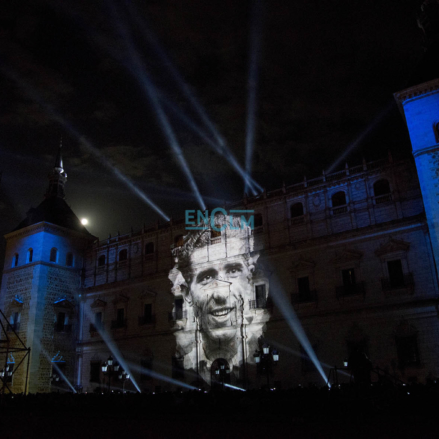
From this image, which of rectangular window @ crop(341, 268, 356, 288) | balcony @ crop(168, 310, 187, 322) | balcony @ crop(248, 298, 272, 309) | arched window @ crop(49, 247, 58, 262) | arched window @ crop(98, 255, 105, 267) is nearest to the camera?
rectangular window @ crop(341, 268, 356, 288)

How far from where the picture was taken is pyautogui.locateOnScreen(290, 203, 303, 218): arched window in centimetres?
2953

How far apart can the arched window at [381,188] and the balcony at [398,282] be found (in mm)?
5067

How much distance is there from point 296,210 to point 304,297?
587 centimetres

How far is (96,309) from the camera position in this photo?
123 ft

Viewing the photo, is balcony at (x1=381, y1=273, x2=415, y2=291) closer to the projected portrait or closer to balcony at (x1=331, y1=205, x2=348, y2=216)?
balcony at (x1=331, y1=205, x2=348, y2=216)

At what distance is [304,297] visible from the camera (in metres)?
27.6

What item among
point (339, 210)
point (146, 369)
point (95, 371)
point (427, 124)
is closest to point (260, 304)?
point (339, 210)

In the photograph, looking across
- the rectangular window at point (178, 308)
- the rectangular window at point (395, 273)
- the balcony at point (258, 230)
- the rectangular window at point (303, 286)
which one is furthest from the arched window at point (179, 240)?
the rectangular window at point (395, 273)

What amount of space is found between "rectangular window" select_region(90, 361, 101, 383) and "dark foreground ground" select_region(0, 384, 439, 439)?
2093 cm

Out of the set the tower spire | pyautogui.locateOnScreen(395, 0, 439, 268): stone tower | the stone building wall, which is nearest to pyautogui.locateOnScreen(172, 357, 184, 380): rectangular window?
the stone building wall

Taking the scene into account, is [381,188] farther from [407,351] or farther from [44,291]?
[44,291]

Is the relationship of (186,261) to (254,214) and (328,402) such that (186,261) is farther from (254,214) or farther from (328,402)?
(328,402)

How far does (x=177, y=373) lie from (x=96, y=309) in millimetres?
10502

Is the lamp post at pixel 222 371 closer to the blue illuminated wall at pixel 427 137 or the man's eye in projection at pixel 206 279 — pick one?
the man's eye in projection at pixel 206 279
